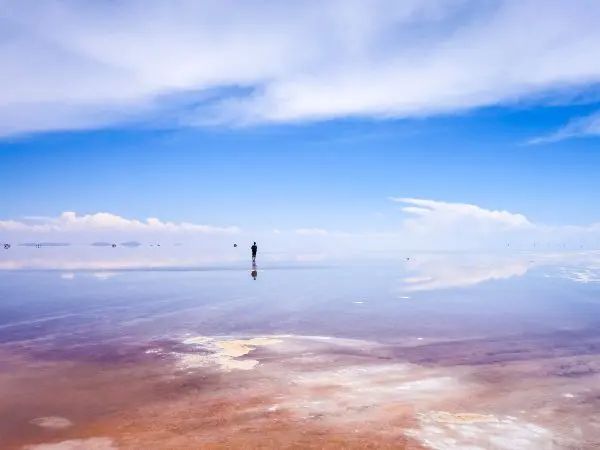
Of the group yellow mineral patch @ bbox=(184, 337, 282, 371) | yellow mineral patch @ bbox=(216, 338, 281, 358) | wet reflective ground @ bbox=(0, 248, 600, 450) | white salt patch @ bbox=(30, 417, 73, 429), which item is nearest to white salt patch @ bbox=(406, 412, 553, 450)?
wet reflective ground @ bbox=(0, 248, 600, 450)

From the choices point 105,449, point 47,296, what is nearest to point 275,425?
point 105,449

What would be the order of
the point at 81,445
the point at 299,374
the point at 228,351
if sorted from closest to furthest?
the point at 81,445 → the point at 299,374 → the point at 228,351

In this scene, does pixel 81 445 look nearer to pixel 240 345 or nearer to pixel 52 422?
pixel 52 422

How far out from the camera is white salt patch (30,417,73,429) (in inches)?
402

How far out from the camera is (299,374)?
1389cm

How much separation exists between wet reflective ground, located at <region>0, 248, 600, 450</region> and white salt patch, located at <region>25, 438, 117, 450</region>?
5cm

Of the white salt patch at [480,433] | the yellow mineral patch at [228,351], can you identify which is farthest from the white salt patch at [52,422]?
the white salt patch at [480,433]

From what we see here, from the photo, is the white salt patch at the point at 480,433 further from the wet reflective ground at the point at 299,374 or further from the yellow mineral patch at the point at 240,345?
the yellow mineral patch at the point at 240,345

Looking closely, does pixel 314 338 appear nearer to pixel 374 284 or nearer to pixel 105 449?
pixel 105 449

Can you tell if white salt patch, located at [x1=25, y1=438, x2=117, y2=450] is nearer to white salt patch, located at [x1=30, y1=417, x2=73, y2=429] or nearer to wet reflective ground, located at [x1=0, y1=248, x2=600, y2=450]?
wet reflective ground, located at [x1=0, y1=248, x2=600, y2=450]

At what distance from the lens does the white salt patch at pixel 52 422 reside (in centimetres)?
1020

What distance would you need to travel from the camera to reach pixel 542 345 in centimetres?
1769

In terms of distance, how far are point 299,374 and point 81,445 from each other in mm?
6067

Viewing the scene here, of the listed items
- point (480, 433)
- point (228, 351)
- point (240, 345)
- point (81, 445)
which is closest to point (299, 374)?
point (228, 351)
